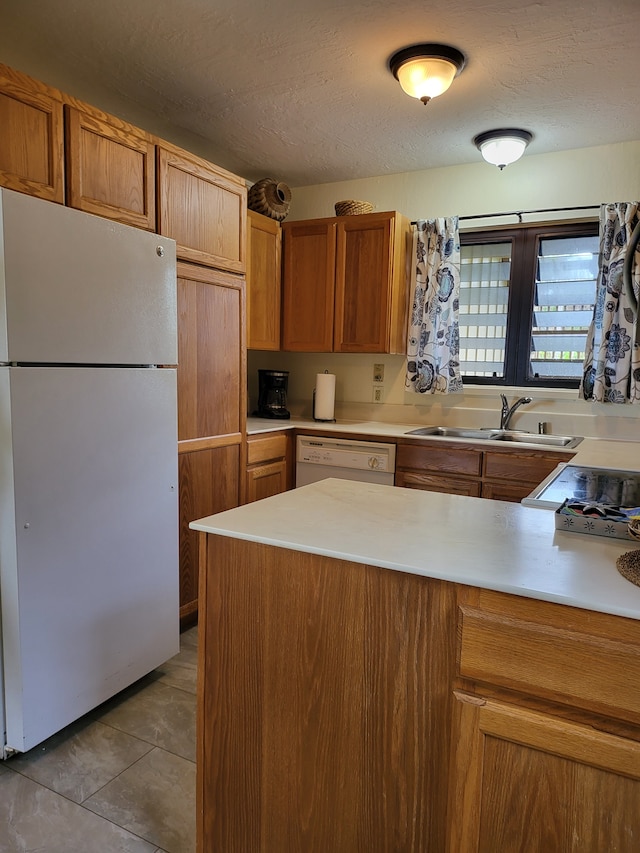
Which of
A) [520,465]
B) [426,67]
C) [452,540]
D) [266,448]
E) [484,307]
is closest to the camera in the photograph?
[452,540]

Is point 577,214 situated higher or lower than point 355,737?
higher

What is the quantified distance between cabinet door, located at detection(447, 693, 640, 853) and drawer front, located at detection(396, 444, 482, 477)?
199 cm

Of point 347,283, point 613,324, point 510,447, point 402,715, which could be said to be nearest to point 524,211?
point 613,324

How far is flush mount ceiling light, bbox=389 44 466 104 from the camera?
2074 millimetres

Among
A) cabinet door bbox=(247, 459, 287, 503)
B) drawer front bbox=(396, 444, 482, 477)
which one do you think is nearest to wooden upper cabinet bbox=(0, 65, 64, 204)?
cabinet door bbox=(247, 459, 287, 503)

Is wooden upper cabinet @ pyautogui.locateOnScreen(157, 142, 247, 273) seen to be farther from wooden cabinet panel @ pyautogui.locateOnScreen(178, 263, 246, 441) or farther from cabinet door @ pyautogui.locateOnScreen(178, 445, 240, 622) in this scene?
cabinet door @ pyautogui.locateOnScreen(178, 445, 240, 622)

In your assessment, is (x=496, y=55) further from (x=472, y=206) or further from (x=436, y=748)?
(x=436, y=748)

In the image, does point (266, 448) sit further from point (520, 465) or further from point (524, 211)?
point (524, 211)

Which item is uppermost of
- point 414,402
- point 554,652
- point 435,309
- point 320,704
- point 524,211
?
point 524,211

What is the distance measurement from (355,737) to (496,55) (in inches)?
92.8

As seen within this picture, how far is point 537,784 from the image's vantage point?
2.88 feet

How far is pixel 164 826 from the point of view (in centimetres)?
147

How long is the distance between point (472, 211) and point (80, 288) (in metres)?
2.45

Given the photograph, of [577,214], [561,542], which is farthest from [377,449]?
[561,542]
